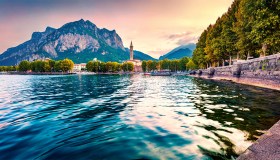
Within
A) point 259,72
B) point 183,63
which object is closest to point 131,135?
point 259,72

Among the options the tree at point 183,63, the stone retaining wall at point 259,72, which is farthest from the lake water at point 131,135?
the tree at point 183,63

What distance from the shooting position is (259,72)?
2608 centimetres

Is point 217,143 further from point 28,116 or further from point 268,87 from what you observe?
point 268,87

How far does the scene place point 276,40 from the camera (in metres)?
25.7

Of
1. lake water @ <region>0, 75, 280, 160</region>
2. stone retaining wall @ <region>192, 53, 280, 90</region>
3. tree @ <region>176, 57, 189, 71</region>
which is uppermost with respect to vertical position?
tree @ <region>176, 57, 189, 71</region>

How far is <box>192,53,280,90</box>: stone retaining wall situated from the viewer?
21.5m

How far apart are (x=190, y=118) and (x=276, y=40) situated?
2495cm

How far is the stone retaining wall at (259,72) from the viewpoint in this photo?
21.5 metres

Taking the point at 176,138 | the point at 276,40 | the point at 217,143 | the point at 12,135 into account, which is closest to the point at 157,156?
the point at 176,138

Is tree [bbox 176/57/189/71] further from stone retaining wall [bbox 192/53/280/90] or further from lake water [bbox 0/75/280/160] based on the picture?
lake water [bbox 0/75/280/160]

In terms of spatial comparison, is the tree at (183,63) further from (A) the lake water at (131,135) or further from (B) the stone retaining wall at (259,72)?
(A) the lake water at (131,135)

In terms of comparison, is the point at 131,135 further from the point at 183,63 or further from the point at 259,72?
the point at 183,63

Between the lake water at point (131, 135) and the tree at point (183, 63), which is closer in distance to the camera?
the lake water at point (131, 135)

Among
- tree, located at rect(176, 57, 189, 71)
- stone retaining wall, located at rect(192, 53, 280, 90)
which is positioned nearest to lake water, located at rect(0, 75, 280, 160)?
stone retaining wall, located at rect(192, 53, 280, 90)
